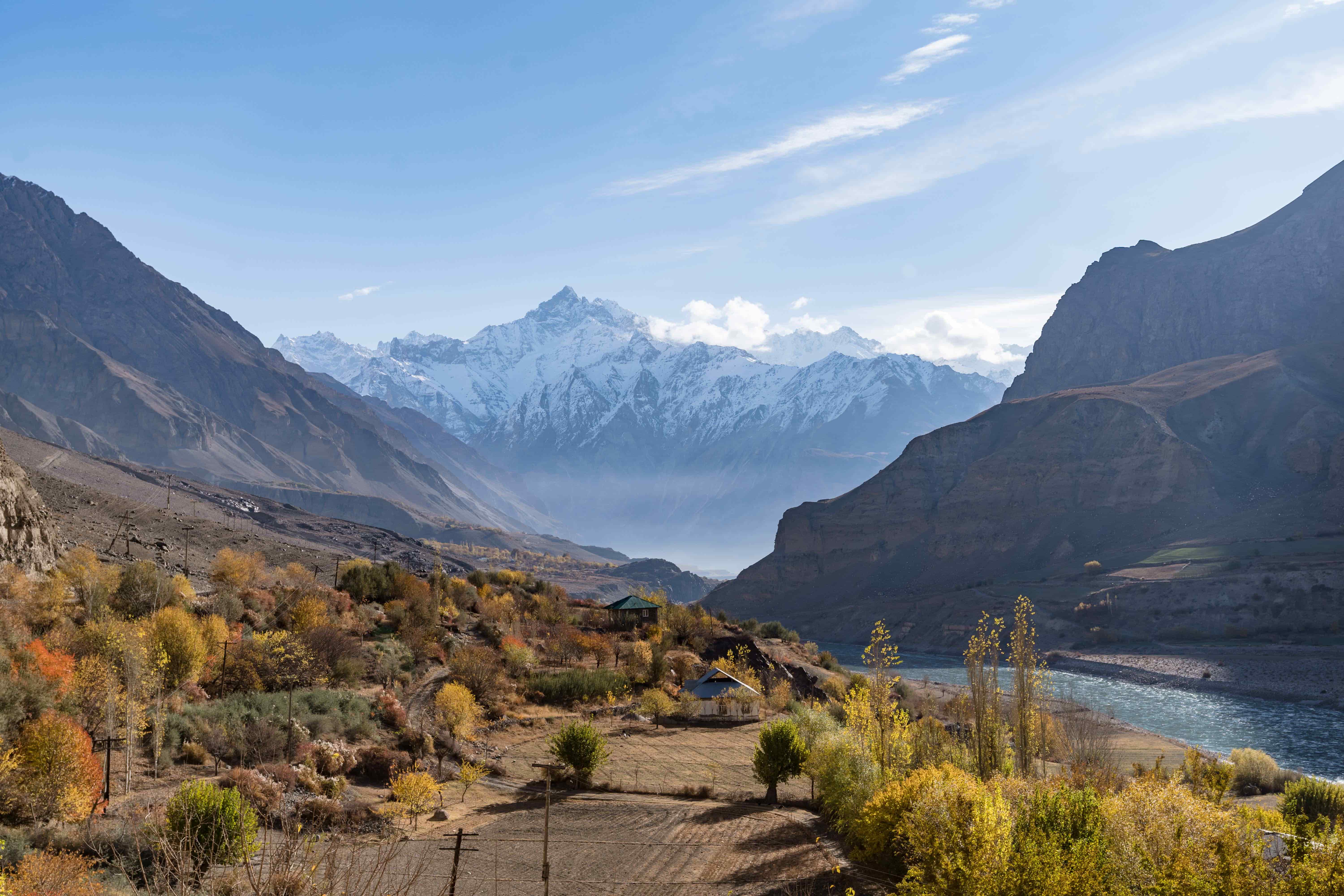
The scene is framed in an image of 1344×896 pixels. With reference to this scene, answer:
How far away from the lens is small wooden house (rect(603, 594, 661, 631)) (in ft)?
248

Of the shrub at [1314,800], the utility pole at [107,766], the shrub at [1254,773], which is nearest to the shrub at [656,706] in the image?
the shrub at [1254,773]

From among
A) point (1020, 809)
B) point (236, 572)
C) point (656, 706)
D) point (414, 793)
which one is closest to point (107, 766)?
point (414, 793)

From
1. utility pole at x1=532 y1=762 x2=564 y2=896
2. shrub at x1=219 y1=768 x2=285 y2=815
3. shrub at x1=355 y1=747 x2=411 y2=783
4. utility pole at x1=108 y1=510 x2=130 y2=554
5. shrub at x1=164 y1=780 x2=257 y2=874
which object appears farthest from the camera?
utility pole at x1=108 y1=510 x2=130 y2=554

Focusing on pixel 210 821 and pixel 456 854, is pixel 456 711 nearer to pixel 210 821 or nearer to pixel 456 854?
pixel 210 821

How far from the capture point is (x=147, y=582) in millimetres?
46281

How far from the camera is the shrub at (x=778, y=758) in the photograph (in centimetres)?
3275

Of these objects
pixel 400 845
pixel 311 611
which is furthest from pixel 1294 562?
pixel 400 845

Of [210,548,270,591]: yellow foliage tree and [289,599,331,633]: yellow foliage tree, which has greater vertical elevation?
[210,548,270,591]: yellow foliage tree

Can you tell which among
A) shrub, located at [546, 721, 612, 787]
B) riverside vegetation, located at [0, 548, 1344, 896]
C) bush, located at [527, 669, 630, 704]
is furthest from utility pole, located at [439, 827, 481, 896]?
bush, located at [527, 669, 630, 704]

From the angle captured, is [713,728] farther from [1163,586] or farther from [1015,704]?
[1163,586]

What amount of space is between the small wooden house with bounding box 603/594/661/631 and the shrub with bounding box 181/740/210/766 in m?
45.2

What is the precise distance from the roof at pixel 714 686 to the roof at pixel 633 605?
71.9ft

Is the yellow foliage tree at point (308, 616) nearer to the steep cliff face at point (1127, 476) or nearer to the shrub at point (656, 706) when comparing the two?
the shrub at point (656, 706)

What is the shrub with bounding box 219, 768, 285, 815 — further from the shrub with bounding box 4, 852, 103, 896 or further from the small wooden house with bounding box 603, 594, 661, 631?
the small wooden house with bounding box 603, 594, 661, 631
